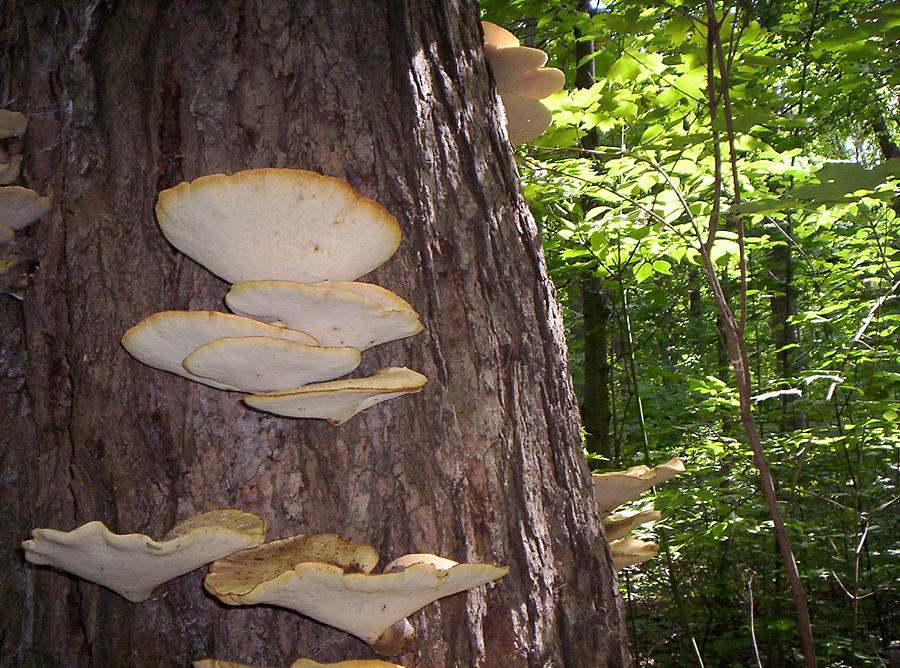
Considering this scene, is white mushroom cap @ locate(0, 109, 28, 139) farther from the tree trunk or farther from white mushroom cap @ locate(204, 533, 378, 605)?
white mushroom cap @ locate(204, 533, 378, 605)

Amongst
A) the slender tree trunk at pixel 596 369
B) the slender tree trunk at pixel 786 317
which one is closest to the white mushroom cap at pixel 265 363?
the slender tree trunk at pixel 596 369

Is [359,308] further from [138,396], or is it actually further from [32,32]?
[32,32]

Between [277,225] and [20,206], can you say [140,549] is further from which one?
[20,206]

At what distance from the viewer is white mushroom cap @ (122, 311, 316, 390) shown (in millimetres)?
1127

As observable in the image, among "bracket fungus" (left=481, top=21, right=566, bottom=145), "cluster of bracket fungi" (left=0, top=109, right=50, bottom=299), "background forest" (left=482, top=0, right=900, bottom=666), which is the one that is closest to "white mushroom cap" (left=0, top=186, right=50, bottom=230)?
"cluster of bracket fungi" (left=0, top=109, right=50, bottom=299)

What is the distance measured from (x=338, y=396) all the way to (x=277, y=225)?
371 millimetres

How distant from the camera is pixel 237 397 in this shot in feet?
4.60

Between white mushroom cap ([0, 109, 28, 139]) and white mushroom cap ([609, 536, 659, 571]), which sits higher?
white mushroom cap ([0, 109, 28, 139])

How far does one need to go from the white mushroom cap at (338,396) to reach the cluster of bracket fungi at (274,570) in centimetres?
24

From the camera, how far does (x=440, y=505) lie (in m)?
1.41

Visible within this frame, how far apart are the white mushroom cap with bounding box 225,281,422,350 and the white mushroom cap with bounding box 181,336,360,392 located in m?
0.08

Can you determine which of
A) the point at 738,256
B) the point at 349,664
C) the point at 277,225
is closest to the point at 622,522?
the point at 349,664

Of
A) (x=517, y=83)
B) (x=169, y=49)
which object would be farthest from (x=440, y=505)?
(x=517, y=83)

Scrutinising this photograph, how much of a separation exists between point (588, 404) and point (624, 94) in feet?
14.2
